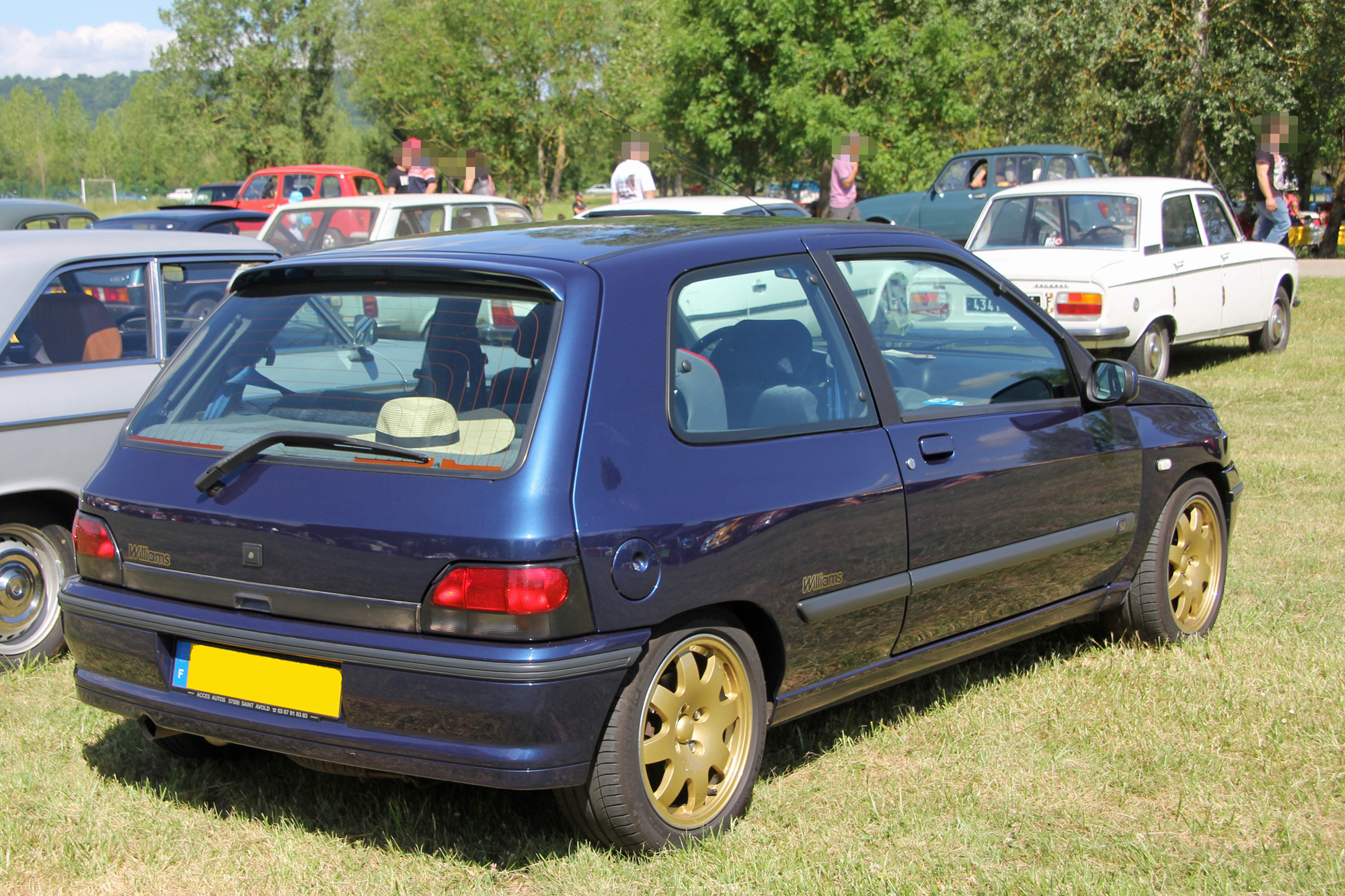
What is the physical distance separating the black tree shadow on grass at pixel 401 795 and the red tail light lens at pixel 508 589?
78 centimetres

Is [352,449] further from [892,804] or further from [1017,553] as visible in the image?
[1017,553]

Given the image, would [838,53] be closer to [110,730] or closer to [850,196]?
[850,196]

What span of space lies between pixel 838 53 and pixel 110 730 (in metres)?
26.9

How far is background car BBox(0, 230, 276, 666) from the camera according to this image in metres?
4.82

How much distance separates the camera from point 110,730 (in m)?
4.19

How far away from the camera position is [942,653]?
399cm

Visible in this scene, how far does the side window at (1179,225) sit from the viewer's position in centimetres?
1102

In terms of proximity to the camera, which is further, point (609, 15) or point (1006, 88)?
point (609, 15)

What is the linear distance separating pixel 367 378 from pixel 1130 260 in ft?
28.3

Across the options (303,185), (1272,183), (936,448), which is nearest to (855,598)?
(936,448)

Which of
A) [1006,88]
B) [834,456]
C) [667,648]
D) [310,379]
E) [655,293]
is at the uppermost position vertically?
[1006,88]

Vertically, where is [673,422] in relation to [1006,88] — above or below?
below

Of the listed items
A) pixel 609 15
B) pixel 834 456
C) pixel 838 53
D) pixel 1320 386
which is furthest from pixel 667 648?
pixel 609 15

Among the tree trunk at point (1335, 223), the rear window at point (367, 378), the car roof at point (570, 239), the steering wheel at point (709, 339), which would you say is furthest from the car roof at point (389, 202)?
the tree trunk at point (1335, 223)
